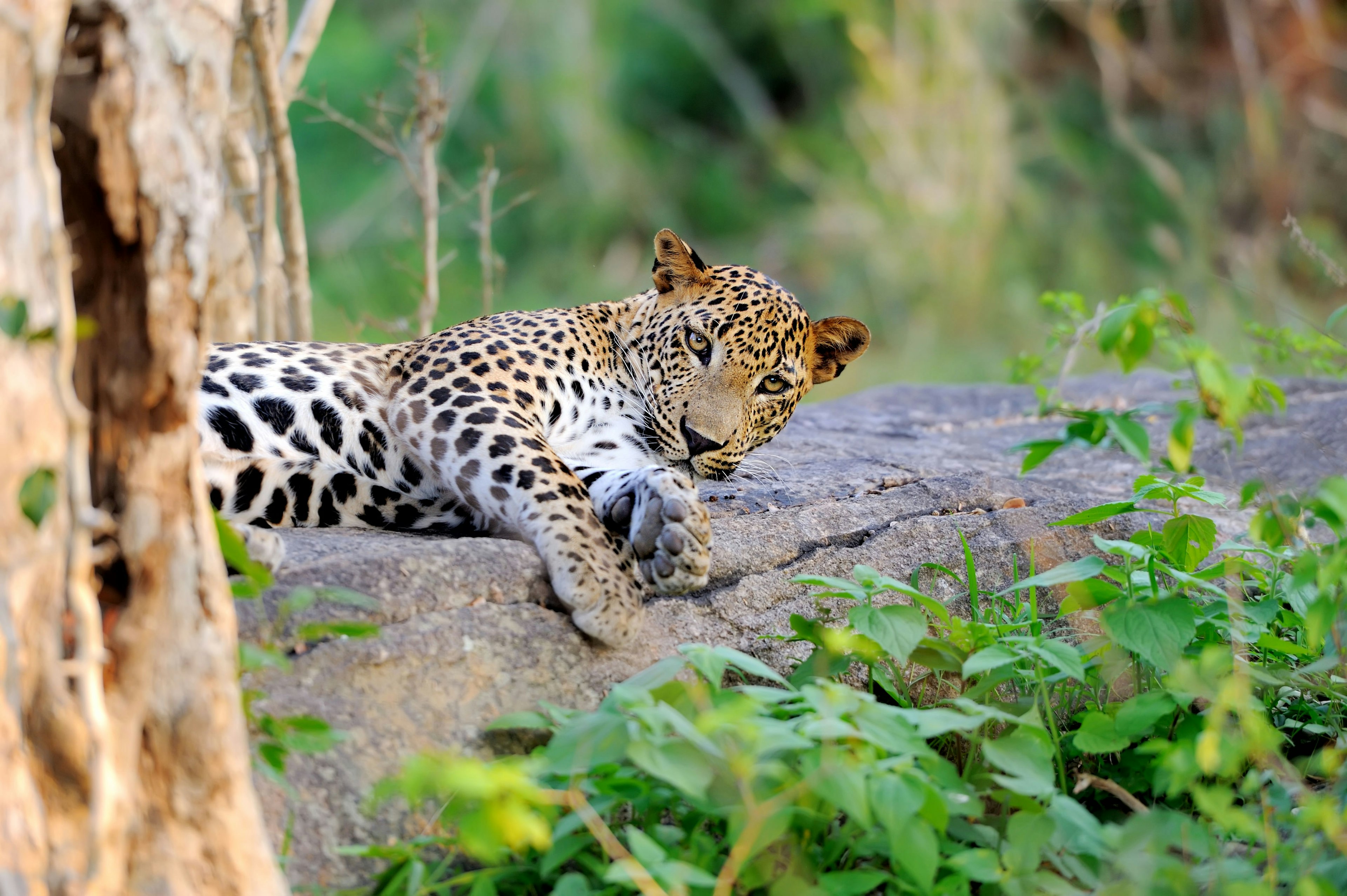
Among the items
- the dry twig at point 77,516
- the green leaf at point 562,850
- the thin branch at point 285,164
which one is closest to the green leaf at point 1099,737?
the green leaf at point 562,850

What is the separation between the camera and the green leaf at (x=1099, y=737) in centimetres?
278

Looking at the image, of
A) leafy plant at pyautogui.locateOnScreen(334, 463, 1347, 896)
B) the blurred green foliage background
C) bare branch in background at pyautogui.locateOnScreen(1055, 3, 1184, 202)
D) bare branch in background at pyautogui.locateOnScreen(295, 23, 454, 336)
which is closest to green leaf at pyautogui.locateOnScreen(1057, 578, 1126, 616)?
leafy plant at pyautogui.locateOnScreen(334, 463, 1347, 896)

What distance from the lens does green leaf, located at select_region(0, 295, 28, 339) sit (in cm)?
170

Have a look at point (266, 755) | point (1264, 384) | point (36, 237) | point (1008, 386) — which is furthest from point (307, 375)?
point (1008, 386)

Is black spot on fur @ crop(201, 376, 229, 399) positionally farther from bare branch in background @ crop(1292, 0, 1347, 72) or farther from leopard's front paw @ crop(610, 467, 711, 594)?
bare branch in background @ crop(1292, 0, 1347, 72)

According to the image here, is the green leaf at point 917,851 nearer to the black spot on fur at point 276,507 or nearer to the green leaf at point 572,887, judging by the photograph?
the green leaf at point 572,887

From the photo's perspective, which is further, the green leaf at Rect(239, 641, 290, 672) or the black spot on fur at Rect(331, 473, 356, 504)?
the black spot on fur at Rect(331, 473, 356, 504)

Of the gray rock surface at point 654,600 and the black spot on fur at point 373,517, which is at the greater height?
the black spot on fur at point 373,517

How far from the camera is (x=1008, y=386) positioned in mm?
7199

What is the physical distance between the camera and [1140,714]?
2.79m

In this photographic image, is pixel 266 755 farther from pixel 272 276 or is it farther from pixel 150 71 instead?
pixel 272 276

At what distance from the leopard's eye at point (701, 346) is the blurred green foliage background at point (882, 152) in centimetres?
578

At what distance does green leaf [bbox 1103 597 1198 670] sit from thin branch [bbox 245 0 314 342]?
3.05 meters

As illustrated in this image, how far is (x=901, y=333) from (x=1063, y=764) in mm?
8664
